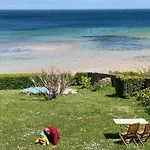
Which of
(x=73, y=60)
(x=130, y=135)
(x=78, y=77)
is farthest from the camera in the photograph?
(x=73, y=60)

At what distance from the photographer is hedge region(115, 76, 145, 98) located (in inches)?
1073

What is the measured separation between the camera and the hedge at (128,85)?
27266mm

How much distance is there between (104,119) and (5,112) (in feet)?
17.8

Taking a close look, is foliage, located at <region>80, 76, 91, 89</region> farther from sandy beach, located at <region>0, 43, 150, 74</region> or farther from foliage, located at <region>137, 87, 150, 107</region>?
sandy beach, located at <region>0, 43, 150, 74</region>

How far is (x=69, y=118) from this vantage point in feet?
71.3

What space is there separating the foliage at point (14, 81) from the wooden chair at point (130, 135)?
1626cm

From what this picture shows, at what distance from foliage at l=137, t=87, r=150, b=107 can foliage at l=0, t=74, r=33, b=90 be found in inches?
398

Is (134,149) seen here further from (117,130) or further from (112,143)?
(117,130)

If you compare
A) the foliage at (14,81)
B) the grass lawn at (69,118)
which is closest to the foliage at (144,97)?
the grass lawn at (69,118)

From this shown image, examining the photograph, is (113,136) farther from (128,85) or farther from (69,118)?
(128,85)

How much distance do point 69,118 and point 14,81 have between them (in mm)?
12538

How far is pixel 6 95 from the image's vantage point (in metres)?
28.7

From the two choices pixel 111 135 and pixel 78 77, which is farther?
pixel 78 77

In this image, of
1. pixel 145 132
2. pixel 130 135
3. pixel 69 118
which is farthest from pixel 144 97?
pixel 130 135
